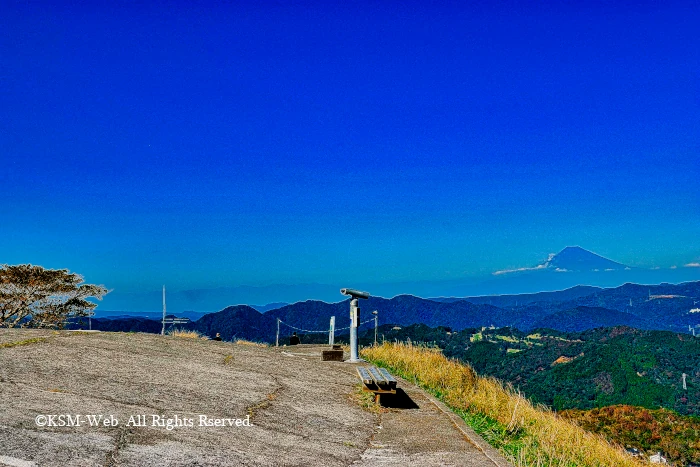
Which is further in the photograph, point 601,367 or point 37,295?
point 601,367

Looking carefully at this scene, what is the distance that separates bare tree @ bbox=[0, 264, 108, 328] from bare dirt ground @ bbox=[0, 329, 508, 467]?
38.4 ft

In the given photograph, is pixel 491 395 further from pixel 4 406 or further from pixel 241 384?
pixel 4 406

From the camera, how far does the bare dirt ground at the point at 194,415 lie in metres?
5.06

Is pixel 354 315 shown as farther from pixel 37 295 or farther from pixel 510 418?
pixel 37 295

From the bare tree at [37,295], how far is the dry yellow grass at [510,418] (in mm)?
13256

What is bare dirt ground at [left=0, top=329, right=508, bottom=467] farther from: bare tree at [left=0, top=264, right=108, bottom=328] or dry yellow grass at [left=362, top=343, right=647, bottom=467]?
bare tree at [left=0, top=264, right=108, bottom=328]

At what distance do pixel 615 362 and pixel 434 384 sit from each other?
127m

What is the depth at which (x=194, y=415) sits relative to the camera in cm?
644

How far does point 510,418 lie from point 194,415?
4.24 m

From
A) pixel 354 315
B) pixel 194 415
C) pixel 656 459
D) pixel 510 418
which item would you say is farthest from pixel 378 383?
pixel 656 459

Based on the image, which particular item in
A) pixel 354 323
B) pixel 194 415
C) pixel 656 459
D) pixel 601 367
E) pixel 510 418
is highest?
pixel 354 323

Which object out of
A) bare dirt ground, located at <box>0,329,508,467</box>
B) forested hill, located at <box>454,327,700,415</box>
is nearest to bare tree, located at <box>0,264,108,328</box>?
bare dirt ground, located at <box>0,329,508,467</box>

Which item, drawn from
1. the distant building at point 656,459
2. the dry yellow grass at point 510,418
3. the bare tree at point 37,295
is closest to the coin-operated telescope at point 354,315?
the dry yellow grass at point 510,418

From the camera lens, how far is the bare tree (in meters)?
20.7
